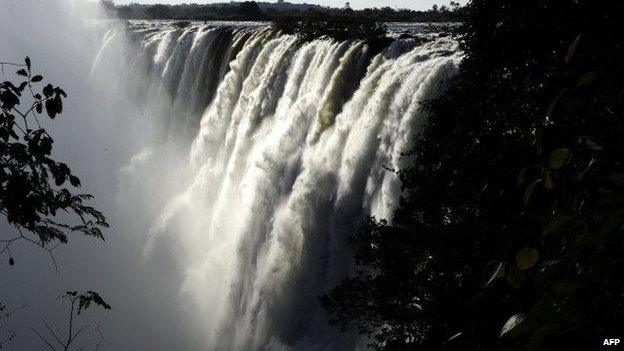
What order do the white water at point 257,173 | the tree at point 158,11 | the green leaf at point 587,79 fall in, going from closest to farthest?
the green leaf at point 587,79, the white water at point 257,173, the tree at point 158,11

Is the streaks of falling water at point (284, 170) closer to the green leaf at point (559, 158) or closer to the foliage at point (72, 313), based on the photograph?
the foliage at point (72, 313)

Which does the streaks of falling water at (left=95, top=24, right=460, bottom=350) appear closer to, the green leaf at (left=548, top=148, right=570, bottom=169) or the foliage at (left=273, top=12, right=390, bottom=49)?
the foliage at (left=273, top=12, right=390, bottom=49)

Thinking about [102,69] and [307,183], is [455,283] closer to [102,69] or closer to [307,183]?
[307,183]

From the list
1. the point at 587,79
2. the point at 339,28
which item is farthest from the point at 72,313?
the point at 587,79

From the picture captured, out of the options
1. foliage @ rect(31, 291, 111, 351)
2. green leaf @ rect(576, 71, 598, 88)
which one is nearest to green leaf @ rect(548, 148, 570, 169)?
green leaf @ rect(576, 71, 598, 88)

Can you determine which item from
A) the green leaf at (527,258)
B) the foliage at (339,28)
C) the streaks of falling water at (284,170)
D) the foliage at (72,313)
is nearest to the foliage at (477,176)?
the streaks of falling water at (284,170)

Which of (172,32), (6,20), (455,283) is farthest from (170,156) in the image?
(455,283)
